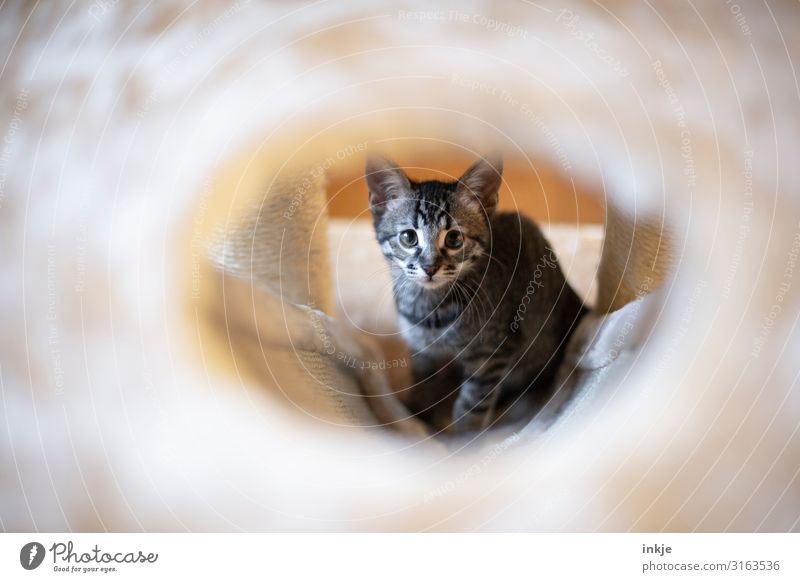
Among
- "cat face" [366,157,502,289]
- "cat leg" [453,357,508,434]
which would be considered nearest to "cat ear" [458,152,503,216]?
"cat face" [366,157,502,289]

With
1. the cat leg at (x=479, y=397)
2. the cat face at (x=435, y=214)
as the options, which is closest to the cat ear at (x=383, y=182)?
the cat face at (x=435, y=214)

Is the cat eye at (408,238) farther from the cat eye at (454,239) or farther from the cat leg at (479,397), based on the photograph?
the cat leg at (479,397)

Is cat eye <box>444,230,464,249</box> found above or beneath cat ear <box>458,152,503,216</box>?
beneath

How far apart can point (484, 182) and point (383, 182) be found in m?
0.09

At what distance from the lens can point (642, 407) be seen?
50 centimetres

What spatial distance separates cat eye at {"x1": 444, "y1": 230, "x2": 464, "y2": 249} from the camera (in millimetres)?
551

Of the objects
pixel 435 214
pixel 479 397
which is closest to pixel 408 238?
pixel 435 214

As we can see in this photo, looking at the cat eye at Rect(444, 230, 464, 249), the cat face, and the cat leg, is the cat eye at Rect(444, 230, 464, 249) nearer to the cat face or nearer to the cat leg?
the cat face

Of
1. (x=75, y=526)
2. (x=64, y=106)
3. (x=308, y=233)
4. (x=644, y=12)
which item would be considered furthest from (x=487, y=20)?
(x=75, y=526)

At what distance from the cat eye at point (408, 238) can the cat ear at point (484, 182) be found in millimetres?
53

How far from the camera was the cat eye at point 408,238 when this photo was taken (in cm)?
55

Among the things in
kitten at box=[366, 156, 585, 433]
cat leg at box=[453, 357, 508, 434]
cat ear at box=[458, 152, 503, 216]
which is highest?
cat ear at box=[458, 152, 503, 216]

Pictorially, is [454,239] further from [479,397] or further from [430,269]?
[479,397]
